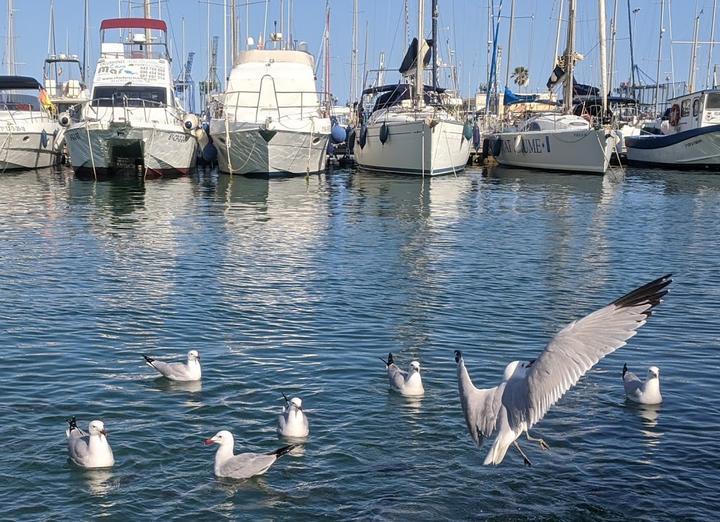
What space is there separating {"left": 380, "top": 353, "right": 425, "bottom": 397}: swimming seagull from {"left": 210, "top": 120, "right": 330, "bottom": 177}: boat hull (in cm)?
2516

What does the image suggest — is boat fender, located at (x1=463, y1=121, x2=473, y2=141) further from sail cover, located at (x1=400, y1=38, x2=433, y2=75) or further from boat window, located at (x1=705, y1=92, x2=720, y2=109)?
boat window, located at (x1=705, y1=92, x2=720, y2=109)

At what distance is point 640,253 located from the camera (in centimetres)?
1908

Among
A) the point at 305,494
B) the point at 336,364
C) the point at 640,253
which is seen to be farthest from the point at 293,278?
the point at 305,494

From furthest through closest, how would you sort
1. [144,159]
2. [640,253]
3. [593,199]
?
[144,159] < [593,199] < [640,253]

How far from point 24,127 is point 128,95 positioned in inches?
250

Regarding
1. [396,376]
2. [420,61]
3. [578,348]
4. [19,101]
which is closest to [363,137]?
[420,61]

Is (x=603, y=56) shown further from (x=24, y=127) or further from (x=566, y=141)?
(x=24, y=127)

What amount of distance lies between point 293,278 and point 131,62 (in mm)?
22470

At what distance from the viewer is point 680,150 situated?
143ft

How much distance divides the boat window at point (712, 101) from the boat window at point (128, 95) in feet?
76.3

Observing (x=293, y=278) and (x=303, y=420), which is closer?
(x=303, y=420)

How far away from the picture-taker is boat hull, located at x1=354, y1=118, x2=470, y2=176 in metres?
36.8

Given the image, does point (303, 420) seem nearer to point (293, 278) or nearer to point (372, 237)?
point (293, 278)

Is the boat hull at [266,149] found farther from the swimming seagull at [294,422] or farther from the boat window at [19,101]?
the swimming seagull at [294,422]
